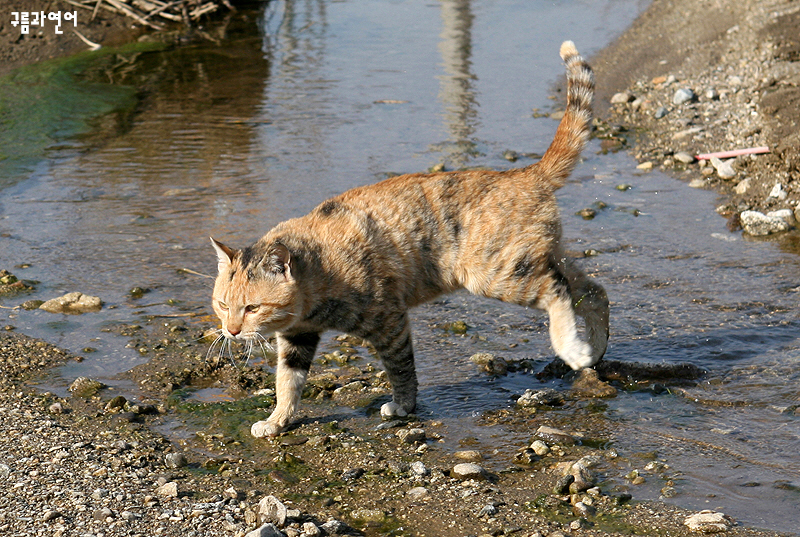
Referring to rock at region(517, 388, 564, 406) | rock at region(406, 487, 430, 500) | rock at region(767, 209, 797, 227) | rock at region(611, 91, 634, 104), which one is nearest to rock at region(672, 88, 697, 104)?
rock at region(611, 91, 634, 104)

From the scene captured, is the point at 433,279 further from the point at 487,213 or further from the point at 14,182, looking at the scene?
the point at 14,182

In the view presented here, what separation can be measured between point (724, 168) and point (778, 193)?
3.10ft

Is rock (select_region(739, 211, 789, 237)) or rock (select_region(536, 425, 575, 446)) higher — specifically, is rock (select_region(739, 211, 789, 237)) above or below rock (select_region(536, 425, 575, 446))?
above

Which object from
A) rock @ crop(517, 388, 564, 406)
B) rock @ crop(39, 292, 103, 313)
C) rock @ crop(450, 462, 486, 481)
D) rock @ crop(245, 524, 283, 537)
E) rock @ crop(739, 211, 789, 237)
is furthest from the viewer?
rock @ crop(739, 211, 789, 237)

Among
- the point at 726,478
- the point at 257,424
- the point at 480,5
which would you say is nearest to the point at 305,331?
the point at 257,424

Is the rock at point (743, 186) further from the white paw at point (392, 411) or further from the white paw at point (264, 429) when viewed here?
the white paw at point (264, 429)

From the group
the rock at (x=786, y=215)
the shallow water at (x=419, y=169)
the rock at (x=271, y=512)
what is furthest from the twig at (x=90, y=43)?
the rock at (x=271, y=512)

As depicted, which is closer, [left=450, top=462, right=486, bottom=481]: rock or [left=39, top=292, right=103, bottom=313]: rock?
[left=450, top=462, right=486, bottom=481]: rock

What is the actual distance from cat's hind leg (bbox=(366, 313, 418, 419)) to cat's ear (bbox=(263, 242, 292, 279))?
27.3 inches

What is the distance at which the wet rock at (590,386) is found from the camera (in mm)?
5535

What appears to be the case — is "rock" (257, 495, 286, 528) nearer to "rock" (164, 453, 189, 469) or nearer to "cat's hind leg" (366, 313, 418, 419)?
"rock" (164, 453, 189, 469)

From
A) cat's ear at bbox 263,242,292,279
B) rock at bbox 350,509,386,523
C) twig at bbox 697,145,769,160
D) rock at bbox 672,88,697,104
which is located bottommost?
rock at bbox 350,509,386,523

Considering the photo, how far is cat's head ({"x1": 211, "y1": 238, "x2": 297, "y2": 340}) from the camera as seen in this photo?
5086 millimetres

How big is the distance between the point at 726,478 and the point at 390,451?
1821 millimetres
